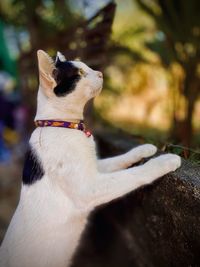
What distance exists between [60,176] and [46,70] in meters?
0.53

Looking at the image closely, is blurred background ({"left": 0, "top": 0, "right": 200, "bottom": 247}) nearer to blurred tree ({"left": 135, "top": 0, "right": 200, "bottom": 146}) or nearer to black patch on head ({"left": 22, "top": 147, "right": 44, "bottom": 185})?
blurred tree ({"left": 135, "top": 0, "right": 200, "bottom": 146})

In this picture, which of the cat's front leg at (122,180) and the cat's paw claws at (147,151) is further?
the cat's paw claws at (147,151)

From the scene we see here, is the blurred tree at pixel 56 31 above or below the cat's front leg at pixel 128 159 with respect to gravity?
above

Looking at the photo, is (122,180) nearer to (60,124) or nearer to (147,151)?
(60,124)

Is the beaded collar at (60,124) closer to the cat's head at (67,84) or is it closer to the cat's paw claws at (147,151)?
the cat's head at (67,84)

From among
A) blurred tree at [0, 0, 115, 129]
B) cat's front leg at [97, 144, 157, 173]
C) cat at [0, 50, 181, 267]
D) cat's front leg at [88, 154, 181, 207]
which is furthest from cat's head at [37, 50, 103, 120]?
blurred tree at [0, 0, 115, 129]

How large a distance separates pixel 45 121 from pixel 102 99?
20.7 feet

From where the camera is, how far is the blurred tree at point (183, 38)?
483 cm

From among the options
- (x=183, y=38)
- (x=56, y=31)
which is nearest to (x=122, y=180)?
(x=183, y=38)

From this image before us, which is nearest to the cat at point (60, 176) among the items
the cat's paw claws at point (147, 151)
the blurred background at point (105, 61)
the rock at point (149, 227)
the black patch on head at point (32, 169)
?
the black patch on head at point (32, 169)

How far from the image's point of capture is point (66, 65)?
220 cm

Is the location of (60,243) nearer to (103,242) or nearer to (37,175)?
(37,175)

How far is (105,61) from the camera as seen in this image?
13.3 ft

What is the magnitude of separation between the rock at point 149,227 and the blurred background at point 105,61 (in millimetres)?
356
